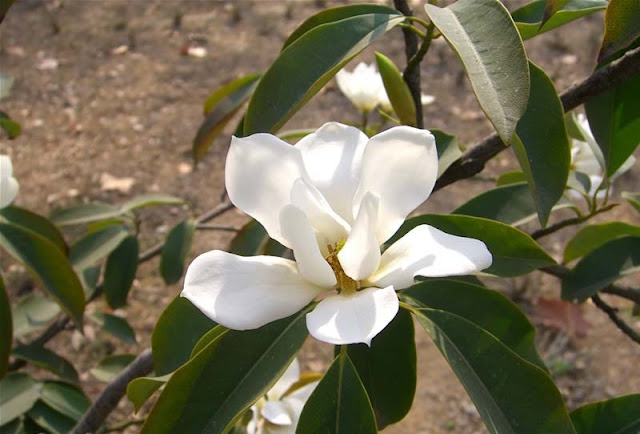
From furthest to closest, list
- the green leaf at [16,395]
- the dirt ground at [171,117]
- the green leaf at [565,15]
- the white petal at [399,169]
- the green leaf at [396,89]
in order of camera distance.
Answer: the dirt ground at [171,117]
the green leaf at [16,395]
the green leaf at [396,89]
the green leaf at [565,15]
the white petal at [399,169]

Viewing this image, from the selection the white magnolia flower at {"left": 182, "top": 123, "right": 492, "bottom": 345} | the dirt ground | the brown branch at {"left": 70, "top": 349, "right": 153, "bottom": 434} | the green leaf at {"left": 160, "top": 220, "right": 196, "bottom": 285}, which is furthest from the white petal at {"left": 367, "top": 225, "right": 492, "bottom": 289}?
the dirt ground

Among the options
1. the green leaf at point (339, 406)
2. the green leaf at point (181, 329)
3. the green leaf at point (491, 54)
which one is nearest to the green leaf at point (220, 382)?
the green leaf at point (339, 406)

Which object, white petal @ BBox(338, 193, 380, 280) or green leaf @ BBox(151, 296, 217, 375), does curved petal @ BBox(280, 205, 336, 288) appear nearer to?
white petal @ BBox(338, 193, 380, 280)

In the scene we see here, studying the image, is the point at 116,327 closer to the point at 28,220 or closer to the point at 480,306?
the point at 28,220

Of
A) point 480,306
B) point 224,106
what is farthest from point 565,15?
point 224,106

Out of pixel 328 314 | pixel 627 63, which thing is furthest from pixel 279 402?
pixel 627 63

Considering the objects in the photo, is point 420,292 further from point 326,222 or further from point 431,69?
point 431,69

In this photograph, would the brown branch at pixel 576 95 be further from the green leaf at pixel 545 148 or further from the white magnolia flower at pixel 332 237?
the white magnolia flower at pixel 332 237
